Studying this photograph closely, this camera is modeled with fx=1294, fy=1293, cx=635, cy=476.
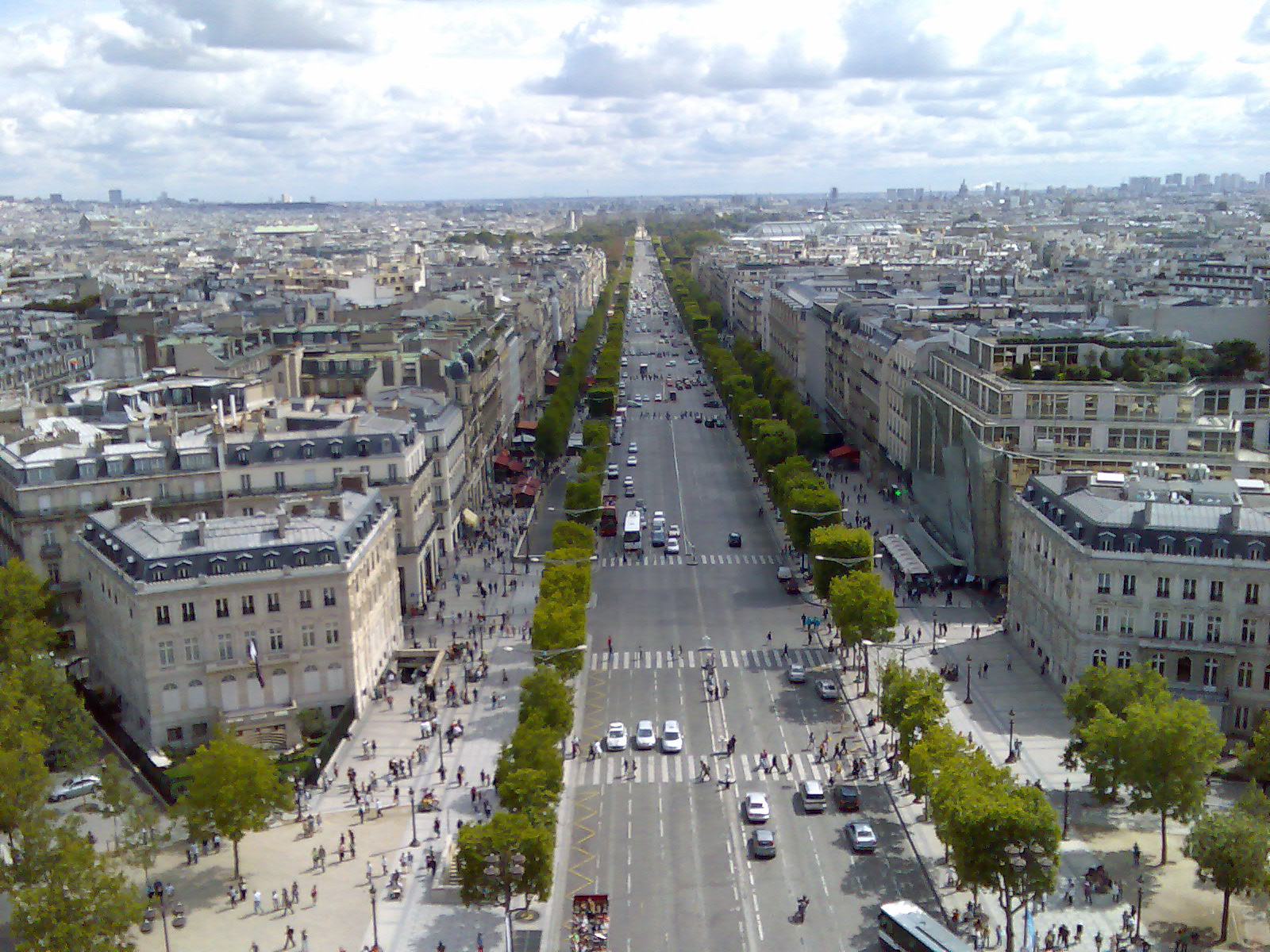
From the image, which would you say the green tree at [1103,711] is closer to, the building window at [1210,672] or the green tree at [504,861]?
the building window at [1210,672]

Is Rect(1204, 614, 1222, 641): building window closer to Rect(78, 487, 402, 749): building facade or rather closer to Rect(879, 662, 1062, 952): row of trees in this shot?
Rect(879, 662, 1062, 952): row of trees

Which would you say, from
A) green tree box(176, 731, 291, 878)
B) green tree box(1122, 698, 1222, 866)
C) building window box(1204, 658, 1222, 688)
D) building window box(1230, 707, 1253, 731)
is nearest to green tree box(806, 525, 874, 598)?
building window box(1204, 658, 1222, 688)

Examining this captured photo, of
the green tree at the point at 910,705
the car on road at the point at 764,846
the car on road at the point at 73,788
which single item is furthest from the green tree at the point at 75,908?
the green tree at the point at 910,705

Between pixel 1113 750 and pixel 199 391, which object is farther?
pixel 199 391

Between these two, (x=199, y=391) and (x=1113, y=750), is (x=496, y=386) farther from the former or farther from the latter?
(x=1113, y=750)

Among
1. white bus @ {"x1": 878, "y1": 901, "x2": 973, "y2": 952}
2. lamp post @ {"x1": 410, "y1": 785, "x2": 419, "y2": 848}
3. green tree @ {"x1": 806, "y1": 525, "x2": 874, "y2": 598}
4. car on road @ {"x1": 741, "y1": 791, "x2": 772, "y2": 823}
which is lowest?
lamp post @ {"x1": 410, "y1": 785, "x2": 419, "y2": 848}

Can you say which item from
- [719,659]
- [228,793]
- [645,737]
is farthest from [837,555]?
[228,793]

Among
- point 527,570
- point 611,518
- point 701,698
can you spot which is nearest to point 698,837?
point 701,698
